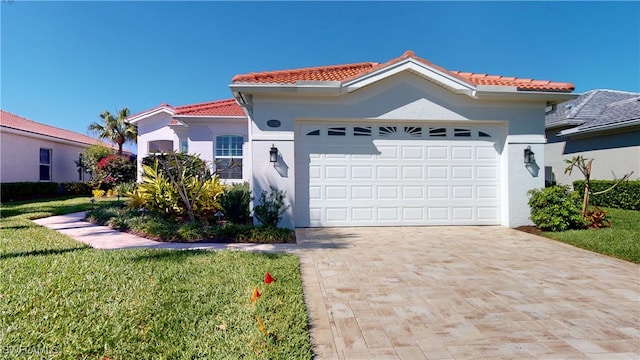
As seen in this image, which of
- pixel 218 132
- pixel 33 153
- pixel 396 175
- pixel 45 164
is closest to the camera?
pixel 396 175

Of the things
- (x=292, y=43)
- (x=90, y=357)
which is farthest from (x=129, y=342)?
(x=292, y=43)

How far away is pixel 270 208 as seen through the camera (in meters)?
7.72

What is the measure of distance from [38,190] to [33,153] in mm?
2177

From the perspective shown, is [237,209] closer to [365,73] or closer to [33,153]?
[365,73]

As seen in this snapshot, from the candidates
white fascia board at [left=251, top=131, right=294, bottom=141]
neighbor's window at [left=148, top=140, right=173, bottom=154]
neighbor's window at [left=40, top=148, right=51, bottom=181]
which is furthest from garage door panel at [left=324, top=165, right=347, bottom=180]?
neighbor's window at [left=40, top=148, right=51, bottom=181]

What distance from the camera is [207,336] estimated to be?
107 inches

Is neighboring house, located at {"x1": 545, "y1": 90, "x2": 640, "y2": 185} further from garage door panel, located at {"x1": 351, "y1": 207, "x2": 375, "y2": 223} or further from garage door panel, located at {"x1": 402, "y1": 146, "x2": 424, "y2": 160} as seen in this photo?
garage door panel, located at {"x1": 351, "y1": 207, "x2": 375, "y2": 223}

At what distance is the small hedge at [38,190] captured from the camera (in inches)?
562

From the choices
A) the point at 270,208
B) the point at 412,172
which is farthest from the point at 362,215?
the point at 270,208

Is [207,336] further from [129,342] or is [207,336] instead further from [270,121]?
[270,121]

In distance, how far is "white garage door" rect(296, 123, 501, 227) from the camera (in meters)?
8.42

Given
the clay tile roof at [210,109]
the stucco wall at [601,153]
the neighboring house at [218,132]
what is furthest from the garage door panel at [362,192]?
the stucco wall at [601,153]

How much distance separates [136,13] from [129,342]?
1039cm

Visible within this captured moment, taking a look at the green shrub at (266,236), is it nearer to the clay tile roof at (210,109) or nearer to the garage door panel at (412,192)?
the garage door panel at (412,192)
